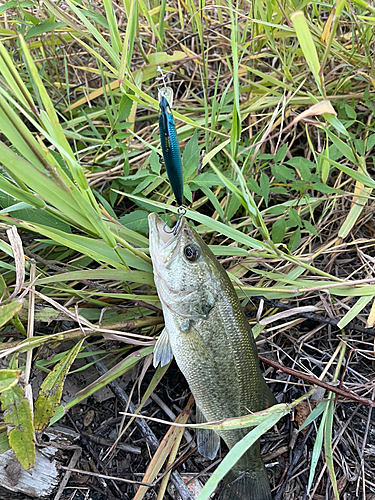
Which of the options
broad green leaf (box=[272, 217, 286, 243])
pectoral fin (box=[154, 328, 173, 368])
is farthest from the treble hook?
broad green leaf (box=[272, 217, 286, 243])

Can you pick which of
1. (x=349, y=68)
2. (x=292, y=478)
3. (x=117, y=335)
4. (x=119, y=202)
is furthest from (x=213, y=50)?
(x=292, y=478)

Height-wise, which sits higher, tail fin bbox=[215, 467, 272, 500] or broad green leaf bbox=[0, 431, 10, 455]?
broad green leaf bbox=[0, 431, 10, 455]

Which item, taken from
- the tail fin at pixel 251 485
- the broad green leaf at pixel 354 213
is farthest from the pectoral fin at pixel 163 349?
the broad green leaf at pixel 354 213

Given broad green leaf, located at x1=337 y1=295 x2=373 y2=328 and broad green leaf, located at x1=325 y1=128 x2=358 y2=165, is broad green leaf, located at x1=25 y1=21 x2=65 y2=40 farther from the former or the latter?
broad green leaf, located at x1=337 y1=295 x2=373 y2=328

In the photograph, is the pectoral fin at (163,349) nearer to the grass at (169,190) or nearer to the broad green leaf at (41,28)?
the grass at (169,190)

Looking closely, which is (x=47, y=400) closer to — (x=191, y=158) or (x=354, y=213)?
(x=191, y=158)
